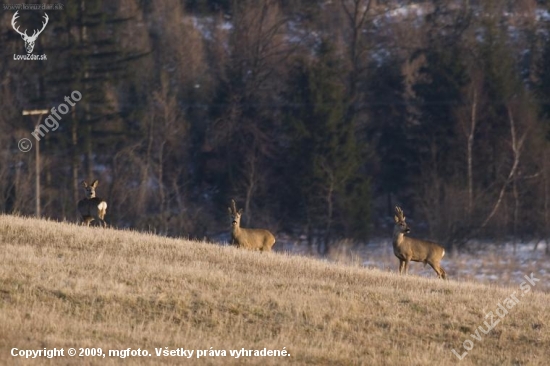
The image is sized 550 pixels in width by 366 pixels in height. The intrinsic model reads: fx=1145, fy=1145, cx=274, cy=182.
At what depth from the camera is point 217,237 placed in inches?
1799

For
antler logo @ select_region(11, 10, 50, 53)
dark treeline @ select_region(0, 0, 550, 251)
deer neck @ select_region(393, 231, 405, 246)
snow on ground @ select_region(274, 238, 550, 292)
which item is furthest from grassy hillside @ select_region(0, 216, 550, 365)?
antler logo @ select_region(11, 10, 50, 53)

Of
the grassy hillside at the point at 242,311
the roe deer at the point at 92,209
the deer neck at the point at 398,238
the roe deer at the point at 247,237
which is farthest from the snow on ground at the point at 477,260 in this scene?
the grassy hillside at the point at 242,311

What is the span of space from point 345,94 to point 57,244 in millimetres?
32487

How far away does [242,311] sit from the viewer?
15.0 metres

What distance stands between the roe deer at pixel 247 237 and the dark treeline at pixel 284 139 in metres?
19.7

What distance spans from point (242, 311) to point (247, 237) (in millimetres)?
7464

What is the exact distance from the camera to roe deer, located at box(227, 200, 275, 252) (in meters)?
22.2

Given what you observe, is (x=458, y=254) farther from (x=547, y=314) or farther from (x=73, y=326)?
(x=73, y=326)

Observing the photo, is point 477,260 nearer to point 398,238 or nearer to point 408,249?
point 408,249

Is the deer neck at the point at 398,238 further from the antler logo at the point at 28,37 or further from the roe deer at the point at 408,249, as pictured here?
the antler logo at the point at 28,37

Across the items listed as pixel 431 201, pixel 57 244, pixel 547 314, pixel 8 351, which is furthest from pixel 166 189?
pixel 8 351

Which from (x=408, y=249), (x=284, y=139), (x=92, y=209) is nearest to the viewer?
(x=408, y=249)

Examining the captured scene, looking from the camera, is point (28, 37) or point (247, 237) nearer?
point (247, 237)

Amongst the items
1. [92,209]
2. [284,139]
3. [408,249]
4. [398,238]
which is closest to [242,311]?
[398,238]
